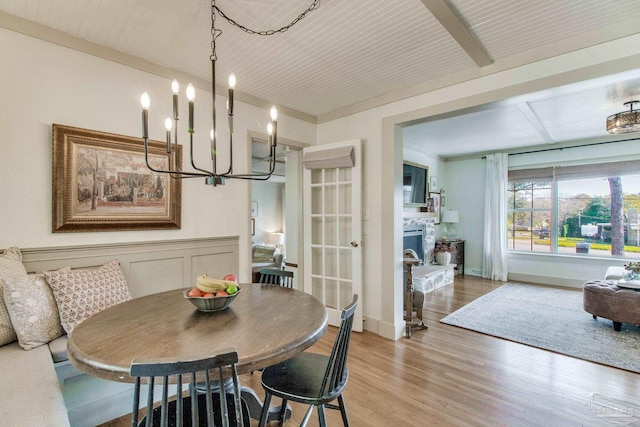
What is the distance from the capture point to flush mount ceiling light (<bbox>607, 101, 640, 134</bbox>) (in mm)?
3256

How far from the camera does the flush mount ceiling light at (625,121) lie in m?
3.26

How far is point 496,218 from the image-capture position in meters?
6.10

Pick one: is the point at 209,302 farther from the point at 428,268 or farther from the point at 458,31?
the point at 428,268

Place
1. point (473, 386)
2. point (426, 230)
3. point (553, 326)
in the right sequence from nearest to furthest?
point (473, 386), point (553, 326), point (426, 230)

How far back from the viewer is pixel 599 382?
7.77 feet

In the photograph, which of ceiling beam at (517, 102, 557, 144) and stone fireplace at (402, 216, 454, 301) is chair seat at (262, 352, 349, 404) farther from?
ceiling beam at (517, 102, 557, 144)

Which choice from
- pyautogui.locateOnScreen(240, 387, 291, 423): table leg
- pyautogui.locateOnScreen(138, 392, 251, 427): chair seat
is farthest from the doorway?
pyautogui.locateOnScreen(138, 392, 251, 427): chair seat

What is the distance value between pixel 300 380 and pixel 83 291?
152cm

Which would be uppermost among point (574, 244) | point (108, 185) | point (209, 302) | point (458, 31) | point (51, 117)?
point (458, 31)

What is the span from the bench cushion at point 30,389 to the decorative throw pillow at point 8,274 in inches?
2.3

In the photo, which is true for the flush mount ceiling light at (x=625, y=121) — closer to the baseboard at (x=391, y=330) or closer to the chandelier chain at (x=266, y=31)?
the baseboard at (x=391, y=330)

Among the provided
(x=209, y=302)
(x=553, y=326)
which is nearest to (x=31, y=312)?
(x=209, y=302)

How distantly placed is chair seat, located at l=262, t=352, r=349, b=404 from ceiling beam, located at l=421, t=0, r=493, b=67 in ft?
7.14

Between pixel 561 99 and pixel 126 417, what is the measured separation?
16.8ft
